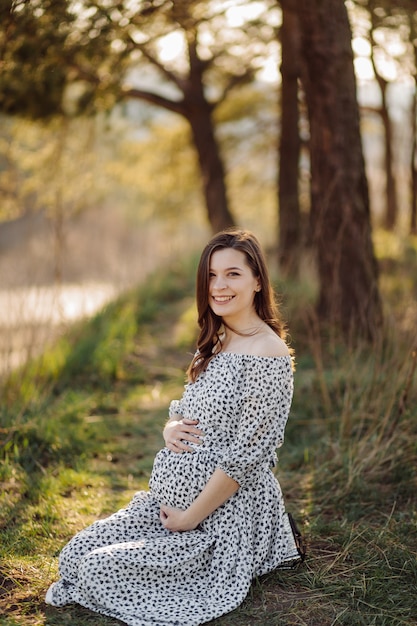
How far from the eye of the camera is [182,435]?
9.75ft

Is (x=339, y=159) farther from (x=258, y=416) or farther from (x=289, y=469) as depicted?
(x=258, y=416)

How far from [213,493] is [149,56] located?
23.1 feet

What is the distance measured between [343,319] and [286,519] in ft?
10.7

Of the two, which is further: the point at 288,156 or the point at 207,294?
the point at 288,156

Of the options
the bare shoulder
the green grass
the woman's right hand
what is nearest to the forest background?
the green grass

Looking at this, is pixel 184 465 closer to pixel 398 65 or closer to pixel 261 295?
pixel 261 295

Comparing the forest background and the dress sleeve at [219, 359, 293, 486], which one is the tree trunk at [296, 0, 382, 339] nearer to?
the forest background

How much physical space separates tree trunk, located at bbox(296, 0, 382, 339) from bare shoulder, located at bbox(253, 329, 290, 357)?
2.89 meters

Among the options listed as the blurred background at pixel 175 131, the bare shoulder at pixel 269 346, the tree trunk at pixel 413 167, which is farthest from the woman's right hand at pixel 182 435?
the tree trunk at pixel 413 167

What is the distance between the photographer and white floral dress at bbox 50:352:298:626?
2.74 metres

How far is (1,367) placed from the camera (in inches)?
199

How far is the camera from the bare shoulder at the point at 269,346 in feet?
9.42

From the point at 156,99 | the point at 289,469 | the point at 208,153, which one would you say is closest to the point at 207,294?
the point at 289,469

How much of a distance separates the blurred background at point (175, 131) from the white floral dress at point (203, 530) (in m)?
2.40
